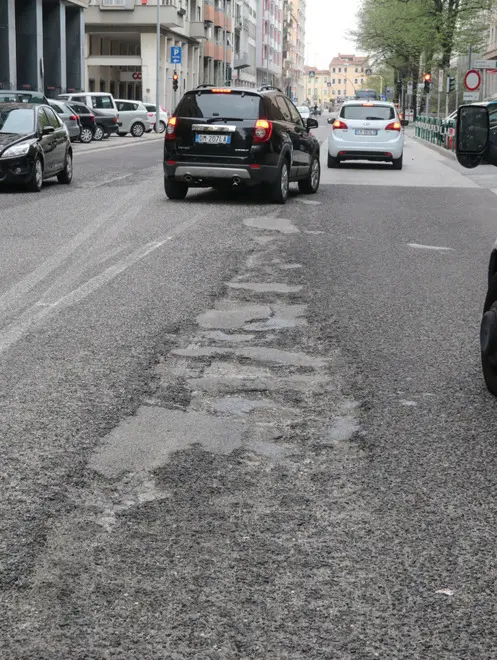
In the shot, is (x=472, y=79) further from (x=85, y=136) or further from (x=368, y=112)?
(x=85, y=136)

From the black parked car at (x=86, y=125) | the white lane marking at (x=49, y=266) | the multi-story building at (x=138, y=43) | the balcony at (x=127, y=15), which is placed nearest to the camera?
the white lane marking at (x=49, y=266)

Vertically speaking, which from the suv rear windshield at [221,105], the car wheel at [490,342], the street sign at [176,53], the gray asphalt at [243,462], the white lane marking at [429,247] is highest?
the street sign at [176,53]

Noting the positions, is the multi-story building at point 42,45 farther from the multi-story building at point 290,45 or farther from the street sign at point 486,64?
the multi-story building at point 290,45

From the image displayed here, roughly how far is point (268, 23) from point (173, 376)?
14546 centimetres

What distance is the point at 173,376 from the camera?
575 cm

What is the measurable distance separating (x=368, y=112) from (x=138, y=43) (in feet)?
169

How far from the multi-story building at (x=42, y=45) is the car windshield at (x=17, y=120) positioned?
92.3 ft

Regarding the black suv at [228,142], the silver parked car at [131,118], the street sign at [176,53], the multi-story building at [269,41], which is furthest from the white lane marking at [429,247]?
the multi-story building at [269,41]

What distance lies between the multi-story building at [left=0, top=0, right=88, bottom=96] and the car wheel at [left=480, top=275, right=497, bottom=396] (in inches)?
1687

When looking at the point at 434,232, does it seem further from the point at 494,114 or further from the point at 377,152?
the point at 377,152

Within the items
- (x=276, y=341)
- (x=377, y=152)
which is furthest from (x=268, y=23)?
(x=276, y=341)

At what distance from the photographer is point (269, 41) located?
148 metres

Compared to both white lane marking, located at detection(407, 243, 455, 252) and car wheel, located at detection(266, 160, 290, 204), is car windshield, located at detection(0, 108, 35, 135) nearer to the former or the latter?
car wheel, located at detection(266, 160, 290, 204)

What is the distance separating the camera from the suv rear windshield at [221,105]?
52.4ft
